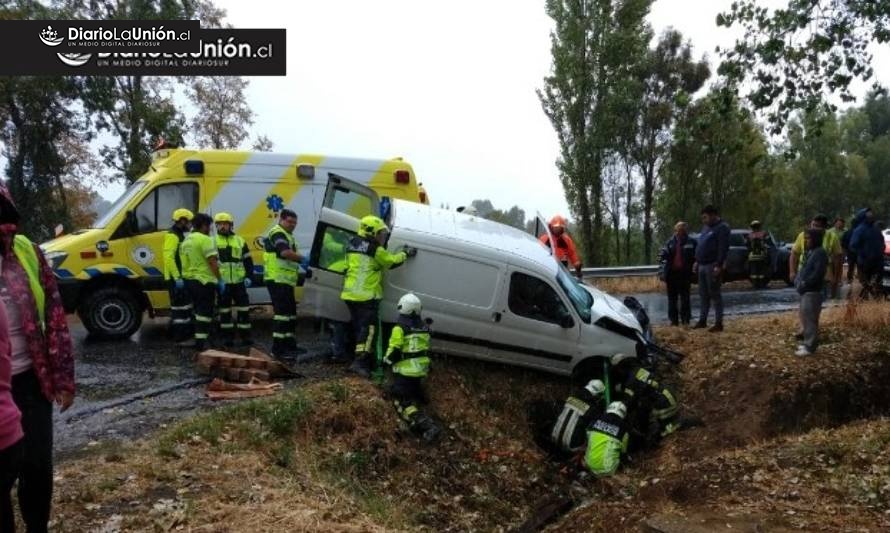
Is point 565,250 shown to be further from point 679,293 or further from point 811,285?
point 811,285

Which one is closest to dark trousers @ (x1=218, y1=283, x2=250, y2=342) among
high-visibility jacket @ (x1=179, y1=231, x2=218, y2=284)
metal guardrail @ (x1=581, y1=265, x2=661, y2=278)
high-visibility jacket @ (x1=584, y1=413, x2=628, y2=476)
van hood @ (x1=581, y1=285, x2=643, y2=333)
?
high-visibility jacket @ (x1=179, y1=231, x2=218, y2=284)

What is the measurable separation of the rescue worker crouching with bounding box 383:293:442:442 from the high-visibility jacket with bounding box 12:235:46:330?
358 cm

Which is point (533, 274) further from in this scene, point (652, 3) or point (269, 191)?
point (652, 3)

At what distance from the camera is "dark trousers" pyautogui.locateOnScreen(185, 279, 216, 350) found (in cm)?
810

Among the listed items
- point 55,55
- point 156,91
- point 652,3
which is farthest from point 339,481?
point 652,3

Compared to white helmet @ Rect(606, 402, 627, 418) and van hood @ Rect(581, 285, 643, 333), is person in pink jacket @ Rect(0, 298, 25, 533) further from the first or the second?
van hood @ Rect(581, 285, 643, 333)

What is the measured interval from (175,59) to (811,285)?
49.9 ft

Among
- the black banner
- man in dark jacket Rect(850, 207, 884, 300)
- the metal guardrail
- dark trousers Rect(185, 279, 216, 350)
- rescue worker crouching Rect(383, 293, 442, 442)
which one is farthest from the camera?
the metal guardrail

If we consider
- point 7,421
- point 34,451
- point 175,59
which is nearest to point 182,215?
point 34,451

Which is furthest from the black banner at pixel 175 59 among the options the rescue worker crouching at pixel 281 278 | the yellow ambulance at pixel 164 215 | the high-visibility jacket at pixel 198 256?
the rescue worker crouching at pixel 281 278

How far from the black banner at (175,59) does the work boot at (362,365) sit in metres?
9.03

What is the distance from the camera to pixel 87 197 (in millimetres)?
27953

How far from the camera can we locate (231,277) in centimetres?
824

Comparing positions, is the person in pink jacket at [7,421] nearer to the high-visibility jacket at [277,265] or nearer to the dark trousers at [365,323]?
the dark trousers at [365,323]
